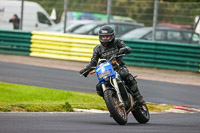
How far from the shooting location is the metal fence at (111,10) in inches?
771

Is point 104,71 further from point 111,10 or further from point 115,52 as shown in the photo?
point 111,10

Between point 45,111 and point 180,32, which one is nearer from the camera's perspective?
point 45,111

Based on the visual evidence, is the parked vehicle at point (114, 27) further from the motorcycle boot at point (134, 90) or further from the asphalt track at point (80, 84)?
the motorcycle boot at point (134, 90)

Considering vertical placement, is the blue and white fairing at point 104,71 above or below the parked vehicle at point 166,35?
above

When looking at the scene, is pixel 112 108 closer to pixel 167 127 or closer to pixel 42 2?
pixel 167 127

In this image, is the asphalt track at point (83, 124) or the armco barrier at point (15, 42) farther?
the armco barrier at point (15, 42)

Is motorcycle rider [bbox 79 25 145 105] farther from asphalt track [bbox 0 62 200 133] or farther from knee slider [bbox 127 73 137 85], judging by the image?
asphalt track [bbox 0 62 200 133]

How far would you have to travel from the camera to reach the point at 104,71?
873 centimetres

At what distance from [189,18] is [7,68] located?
254 inches

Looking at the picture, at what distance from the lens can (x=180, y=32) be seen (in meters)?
20.7

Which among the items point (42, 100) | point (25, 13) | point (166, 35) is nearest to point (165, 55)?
point (166, 35)

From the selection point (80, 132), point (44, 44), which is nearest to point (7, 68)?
point (44, 44)

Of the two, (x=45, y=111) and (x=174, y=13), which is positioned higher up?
(x=174, y=13)

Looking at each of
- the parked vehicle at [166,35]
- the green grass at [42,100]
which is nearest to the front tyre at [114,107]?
the green grass at [42,100]
